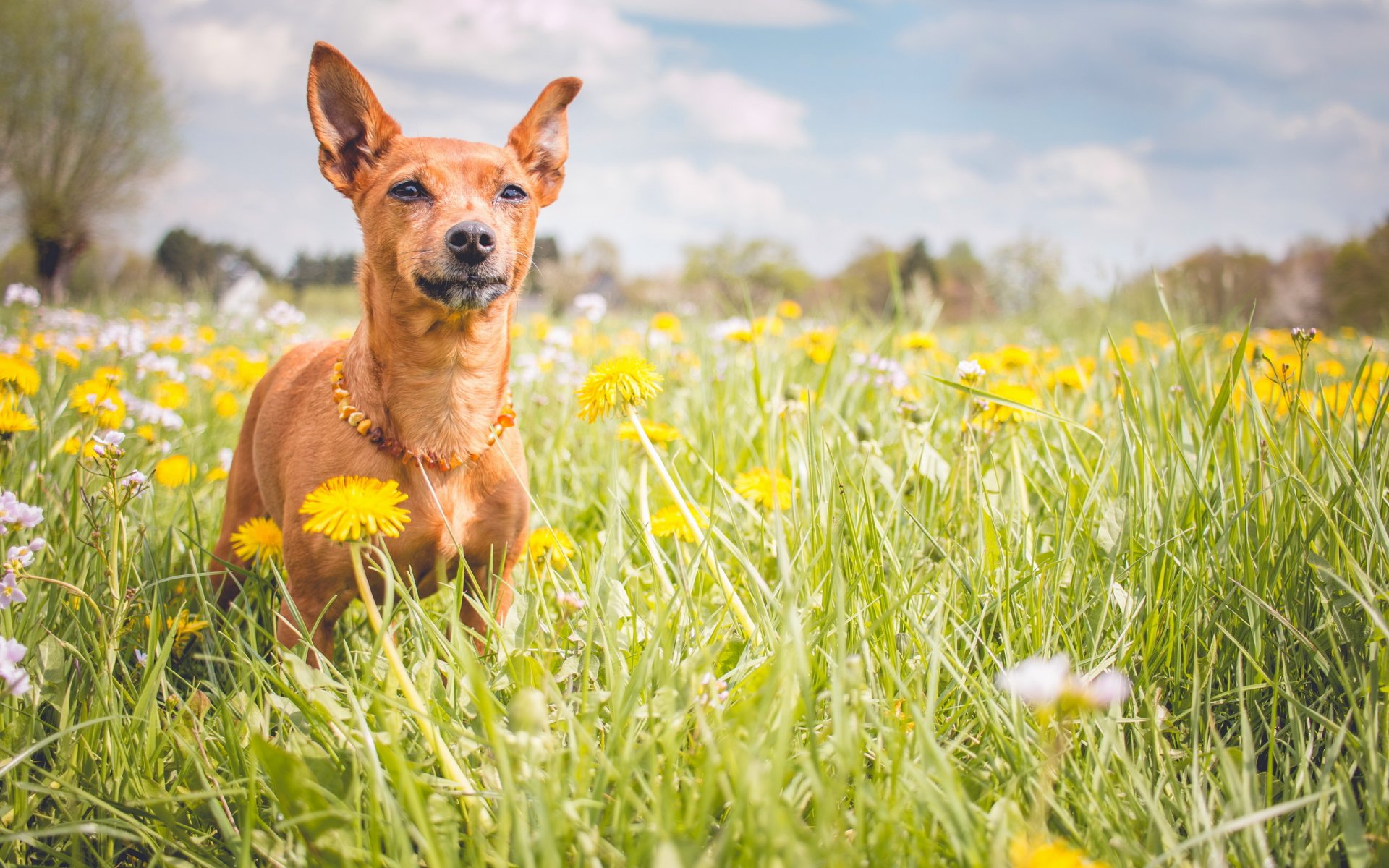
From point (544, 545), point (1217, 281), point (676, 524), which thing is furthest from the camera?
point (1217, 281)

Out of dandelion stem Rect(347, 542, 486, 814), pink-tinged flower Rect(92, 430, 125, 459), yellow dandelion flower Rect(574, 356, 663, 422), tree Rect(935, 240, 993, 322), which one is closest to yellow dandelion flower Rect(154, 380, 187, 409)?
pink-tinged flower Rect(92, 430, 125, 459)

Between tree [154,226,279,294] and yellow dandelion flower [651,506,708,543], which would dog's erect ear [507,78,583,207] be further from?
tree [154,226,279,294]

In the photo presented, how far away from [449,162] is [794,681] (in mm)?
1747

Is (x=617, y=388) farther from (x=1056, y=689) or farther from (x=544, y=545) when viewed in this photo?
(x=1056, y=689)

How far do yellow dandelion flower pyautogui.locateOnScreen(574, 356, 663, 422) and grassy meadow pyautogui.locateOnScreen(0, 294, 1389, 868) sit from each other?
0.23 metres

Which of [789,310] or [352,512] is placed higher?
[789,310]

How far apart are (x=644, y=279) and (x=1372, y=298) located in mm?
22489

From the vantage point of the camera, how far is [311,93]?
2.08 m

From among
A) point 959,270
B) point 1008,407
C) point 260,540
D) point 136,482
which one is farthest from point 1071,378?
point 959,270

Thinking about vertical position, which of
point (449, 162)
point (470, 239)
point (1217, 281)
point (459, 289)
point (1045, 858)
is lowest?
point (1045, 858)

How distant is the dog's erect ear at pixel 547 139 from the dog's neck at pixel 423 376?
25.0 inches

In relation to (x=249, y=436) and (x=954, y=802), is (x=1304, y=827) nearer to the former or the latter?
(x=954, y=802)

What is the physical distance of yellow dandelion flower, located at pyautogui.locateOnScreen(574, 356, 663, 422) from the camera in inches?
Answer: 63.1

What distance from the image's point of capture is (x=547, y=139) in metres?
2.48
